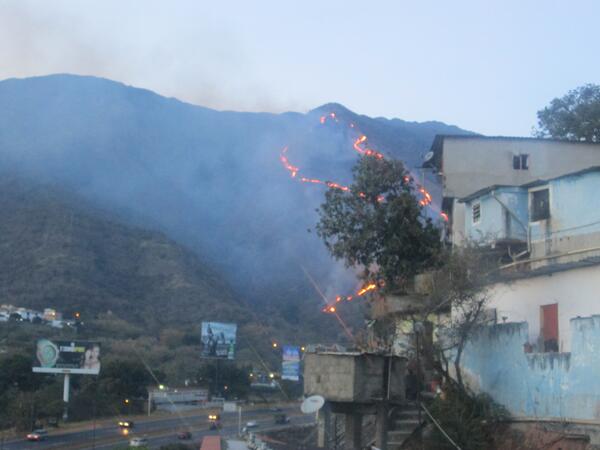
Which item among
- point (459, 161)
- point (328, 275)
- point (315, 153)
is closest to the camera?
point (459, 161)

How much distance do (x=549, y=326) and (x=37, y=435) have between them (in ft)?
136

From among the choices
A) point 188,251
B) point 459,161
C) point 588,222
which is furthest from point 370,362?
point 188,251

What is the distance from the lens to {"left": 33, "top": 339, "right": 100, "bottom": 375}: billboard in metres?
66.7

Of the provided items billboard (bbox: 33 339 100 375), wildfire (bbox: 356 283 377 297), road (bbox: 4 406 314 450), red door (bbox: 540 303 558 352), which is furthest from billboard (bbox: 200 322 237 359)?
red door (bbox: 540 303 558 352)

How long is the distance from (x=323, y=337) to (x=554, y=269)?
68142mm

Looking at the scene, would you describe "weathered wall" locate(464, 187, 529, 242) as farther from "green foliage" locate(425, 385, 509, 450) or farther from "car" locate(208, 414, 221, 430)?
"car" locate(208, 414, 221, 430)

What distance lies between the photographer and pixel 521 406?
20.7 meters

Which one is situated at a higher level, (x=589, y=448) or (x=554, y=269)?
(x=554, y=269)

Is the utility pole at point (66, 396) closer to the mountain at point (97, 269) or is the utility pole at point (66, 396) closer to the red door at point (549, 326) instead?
the mountain at point (97, 269)

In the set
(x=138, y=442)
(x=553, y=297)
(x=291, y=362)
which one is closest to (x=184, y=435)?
(x=138, y=442)

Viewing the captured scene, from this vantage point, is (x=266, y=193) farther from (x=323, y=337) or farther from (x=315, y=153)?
(x=323, y=337)

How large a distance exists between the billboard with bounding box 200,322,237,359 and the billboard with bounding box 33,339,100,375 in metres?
8.21

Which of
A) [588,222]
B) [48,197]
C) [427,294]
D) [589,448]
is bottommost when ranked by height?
[589,448]

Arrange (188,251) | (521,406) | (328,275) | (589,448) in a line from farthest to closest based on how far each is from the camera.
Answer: (188,251) < (328,275) < (521,406) < (589,448)
